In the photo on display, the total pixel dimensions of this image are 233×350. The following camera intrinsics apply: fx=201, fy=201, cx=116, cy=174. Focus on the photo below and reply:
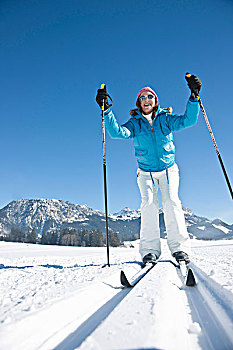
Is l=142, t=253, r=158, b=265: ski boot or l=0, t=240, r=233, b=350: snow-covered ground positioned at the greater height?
l=142, t=253, r=158, b=265: ski boot

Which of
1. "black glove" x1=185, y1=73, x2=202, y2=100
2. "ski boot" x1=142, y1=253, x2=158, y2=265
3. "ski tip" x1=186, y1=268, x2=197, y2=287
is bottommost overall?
"ski tip" x1=186, y1=268, x2=197, y2=287

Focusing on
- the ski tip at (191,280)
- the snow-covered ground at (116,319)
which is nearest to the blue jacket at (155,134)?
the ski tip at (191,280)

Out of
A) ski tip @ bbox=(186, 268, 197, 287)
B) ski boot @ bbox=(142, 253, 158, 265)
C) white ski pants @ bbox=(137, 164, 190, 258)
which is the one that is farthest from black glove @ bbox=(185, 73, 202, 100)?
ski tip @ bbox=(186, 268, 197, 287)

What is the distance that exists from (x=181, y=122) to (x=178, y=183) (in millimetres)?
1102

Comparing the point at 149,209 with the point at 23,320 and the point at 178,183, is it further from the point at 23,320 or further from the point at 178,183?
the point at 23,320

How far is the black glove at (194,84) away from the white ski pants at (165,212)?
1277 mm

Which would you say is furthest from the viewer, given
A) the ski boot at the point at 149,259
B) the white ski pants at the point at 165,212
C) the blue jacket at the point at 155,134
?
the blue jacket at the point at 155,134

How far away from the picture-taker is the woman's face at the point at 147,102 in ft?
12.8

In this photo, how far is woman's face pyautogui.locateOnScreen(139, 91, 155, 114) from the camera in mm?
3908

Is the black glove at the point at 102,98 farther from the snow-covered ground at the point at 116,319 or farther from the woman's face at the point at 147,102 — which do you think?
the snow-covered ground at the point at 116,319

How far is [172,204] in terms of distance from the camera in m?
3.32

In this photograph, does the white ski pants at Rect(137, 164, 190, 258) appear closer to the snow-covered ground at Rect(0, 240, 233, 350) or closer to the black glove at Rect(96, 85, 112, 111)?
the black glove at Rect(96, 85, 112, 111)

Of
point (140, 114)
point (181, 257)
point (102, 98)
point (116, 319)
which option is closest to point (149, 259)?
point (181, 257)

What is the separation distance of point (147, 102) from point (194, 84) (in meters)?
0.97
